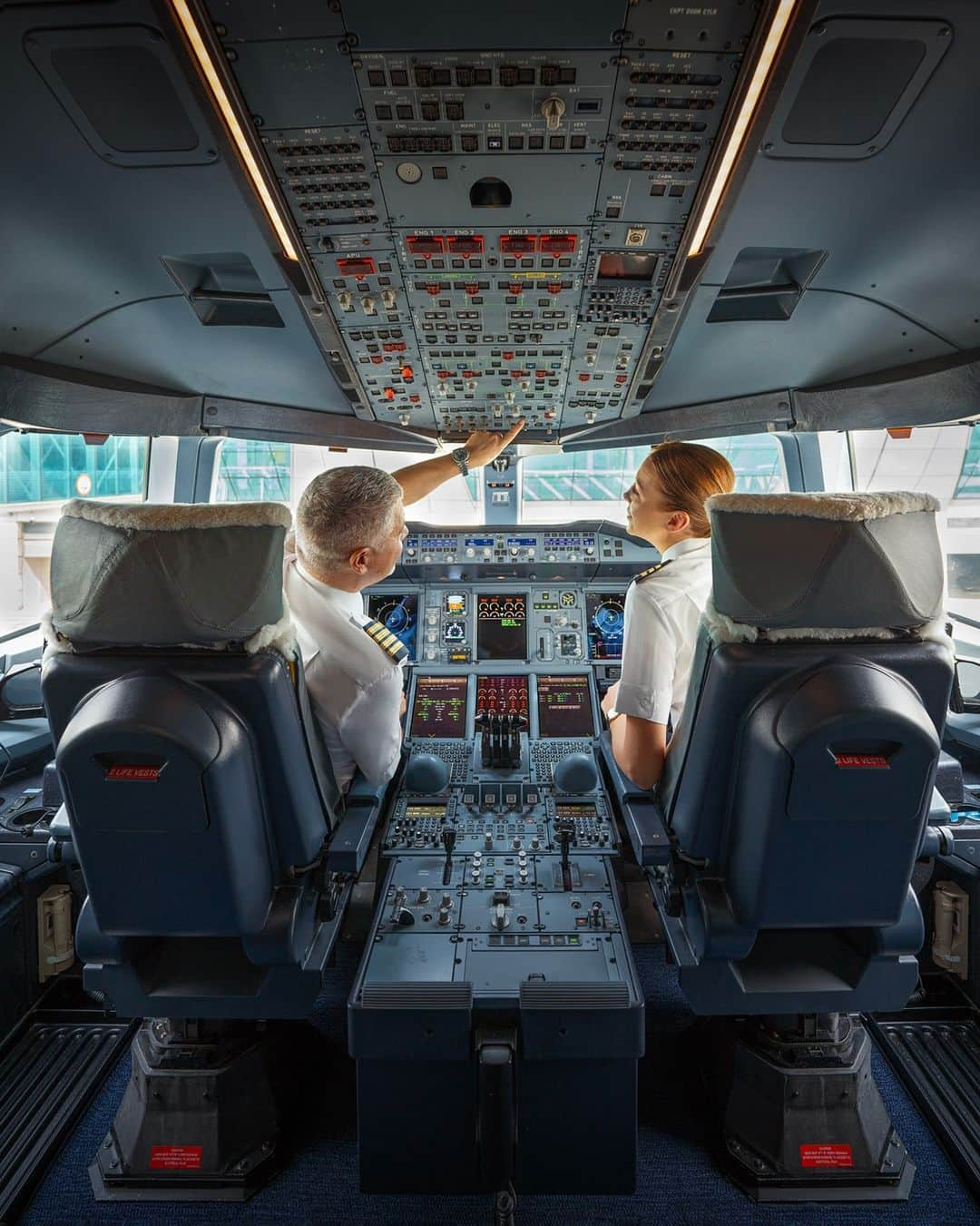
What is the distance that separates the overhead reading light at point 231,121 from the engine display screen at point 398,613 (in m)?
1.67

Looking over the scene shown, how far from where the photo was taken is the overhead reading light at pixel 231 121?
115 centimetres

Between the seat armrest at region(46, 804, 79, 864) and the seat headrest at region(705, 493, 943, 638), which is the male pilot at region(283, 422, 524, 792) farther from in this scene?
the seat headrest at region(705, 493, 943, 638)

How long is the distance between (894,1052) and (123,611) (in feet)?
7.64

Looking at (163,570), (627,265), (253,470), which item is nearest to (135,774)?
(163,570)

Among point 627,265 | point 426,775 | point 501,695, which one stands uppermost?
point 627,265

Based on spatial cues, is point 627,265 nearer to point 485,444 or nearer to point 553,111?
point 553,111

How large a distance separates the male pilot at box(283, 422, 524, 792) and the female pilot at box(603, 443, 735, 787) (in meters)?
0.61

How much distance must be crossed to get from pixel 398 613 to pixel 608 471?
5.00 feet

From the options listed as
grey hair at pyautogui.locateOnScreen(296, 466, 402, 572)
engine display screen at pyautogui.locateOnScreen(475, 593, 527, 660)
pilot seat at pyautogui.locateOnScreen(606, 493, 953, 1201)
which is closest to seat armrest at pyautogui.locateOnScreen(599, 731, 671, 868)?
pilot seat at pyautogui.locateOnScreen(606, 493, 953, 1201)

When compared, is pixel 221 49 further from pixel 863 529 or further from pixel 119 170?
pixel 863 529

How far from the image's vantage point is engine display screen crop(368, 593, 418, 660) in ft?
10.4

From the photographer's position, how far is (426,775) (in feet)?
7.52

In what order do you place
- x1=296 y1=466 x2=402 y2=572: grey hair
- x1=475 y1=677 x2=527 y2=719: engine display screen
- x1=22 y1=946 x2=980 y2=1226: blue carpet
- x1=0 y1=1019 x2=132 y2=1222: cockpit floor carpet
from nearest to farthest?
x1=22 y1=946 x2=980 y2=1226: blue carpet < x1=0 y1=1019 x2=132 y2=1222: cockpit floor carpet < x1=296 y1=466 x2=402 y2=572: grey hair < x1=475 y1=677 x2=527 y2=719: engine display screen

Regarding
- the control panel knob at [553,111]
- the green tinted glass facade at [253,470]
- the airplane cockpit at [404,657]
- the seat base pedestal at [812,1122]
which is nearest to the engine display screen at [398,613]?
the green tinted glass facade at [253,470]
